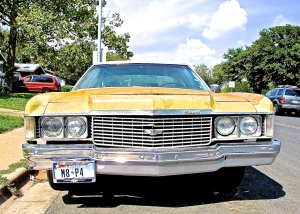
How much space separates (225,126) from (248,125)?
255 mm

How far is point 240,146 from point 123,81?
1.94 m

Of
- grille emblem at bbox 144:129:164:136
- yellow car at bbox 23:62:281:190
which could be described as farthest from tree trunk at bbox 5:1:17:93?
grille emblem at bbox 144:129:164:136

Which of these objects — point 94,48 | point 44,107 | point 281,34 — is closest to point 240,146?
point 44,107

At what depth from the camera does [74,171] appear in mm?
3473

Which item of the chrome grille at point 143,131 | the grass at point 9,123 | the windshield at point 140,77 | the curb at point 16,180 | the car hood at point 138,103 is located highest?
→ the windshield at point 140,77

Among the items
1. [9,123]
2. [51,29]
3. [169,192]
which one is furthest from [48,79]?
[169,192]

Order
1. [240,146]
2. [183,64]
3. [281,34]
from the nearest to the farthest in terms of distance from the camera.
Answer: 1. [240,146]
2. [183,64]
3. [281,34]

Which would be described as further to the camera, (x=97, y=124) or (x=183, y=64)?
(x=183, y=64)

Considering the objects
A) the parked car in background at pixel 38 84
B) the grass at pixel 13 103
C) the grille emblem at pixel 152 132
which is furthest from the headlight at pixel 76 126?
the parked car in background at pixel 38 84

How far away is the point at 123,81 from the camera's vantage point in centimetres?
495

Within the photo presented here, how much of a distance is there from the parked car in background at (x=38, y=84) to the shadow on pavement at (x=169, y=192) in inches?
1007

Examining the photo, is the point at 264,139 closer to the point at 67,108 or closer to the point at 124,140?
the point at 124,140

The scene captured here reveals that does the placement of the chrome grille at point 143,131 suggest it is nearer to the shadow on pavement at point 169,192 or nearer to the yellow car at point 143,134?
the yellow car at point 143,134

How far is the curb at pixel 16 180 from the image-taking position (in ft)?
14.2
